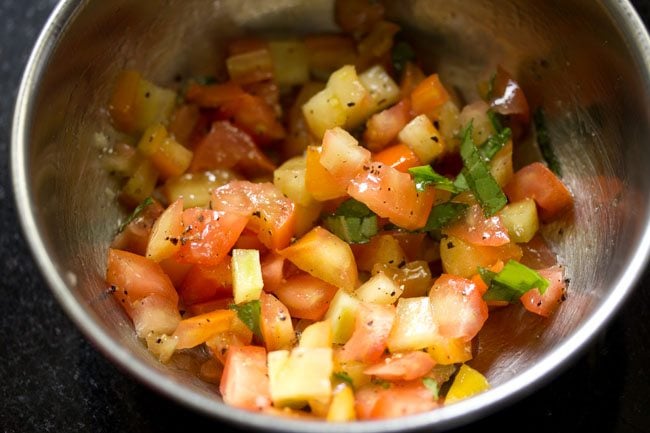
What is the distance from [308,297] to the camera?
1.12m

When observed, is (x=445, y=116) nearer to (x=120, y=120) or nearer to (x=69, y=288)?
(x=120, y=120)

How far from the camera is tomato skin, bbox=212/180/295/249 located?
3.77ft

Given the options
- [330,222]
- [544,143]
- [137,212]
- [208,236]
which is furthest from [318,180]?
[544,143]

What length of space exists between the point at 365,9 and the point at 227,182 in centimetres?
37

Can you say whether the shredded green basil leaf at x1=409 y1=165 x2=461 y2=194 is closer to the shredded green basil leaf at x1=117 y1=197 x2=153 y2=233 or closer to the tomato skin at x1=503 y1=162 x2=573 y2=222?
the tomato skin at x1=503 y1=162 x2=573 y2=222

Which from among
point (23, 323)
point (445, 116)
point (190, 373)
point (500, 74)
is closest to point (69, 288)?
point (190, 373)

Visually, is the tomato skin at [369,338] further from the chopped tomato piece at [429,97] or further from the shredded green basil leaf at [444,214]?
the chopped tomato piece at [429,97]

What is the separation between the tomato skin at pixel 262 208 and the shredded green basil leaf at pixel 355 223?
0.23 feet

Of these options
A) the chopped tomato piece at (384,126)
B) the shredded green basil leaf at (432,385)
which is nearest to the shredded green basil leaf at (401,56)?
the chopped tomato piece at (384,126)

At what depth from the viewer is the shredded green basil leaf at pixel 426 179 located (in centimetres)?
115

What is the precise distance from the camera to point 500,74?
51.6 inches

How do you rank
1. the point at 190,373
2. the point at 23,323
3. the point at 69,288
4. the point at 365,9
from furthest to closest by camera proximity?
the point at 365,9
the point at 23,323
the point at 190,373
the point at 69,288

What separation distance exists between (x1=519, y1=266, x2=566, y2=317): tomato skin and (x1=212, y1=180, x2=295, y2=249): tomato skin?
0.34m

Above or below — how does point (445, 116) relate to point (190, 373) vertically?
above
